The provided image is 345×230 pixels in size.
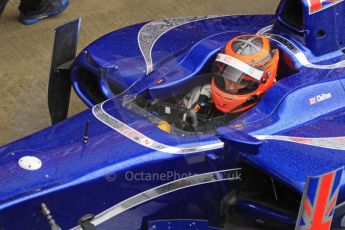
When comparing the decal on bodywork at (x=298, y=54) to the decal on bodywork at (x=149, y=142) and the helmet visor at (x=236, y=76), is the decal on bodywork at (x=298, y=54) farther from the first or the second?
the decal on bodywork at (x=149, y=142)

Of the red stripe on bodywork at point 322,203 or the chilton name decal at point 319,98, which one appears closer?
the red stripe on bodywork at point 322,203

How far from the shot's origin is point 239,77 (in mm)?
4039

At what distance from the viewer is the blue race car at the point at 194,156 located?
3.55m

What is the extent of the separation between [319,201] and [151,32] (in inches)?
86.6

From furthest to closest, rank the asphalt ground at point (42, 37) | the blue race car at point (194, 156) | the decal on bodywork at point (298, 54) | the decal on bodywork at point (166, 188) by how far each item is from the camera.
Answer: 1. the asphalt ground at point (42, 37)
2. the decal on bodywork at point (298, 54)
3. the decal on bodywork at point (166, 188)
4. the blue race car at point (194, 156)

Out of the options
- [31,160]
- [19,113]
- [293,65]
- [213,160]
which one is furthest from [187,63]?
[19,113]

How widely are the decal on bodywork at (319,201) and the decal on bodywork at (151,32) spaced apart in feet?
5.57

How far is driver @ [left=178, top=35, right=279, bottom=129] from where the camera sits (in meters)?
4.05

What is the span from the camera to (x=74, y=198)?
361 cm

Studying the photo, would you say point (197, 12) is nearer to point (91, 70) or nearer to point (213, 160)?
point (91, 70)

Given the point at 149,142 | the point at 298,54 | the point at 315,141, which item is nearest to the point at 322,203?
the point at 315,141

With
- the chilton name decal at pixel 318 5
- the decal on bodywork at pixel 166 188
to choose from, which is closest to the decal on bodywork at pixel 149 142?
the decal on bodywork at pixel 166 188

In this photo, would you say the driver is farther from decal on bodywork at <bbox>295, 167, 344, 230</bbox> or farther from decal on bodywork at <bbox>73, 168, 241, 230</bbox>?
decal on bodywork at <bbox>295, 167, 344, 230</bbox>

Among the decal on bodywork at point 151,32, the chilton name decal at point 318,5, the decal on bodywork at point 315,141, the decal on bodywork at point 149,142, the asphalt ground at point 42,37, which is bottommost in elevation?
the asphalt ground at point 42,37
